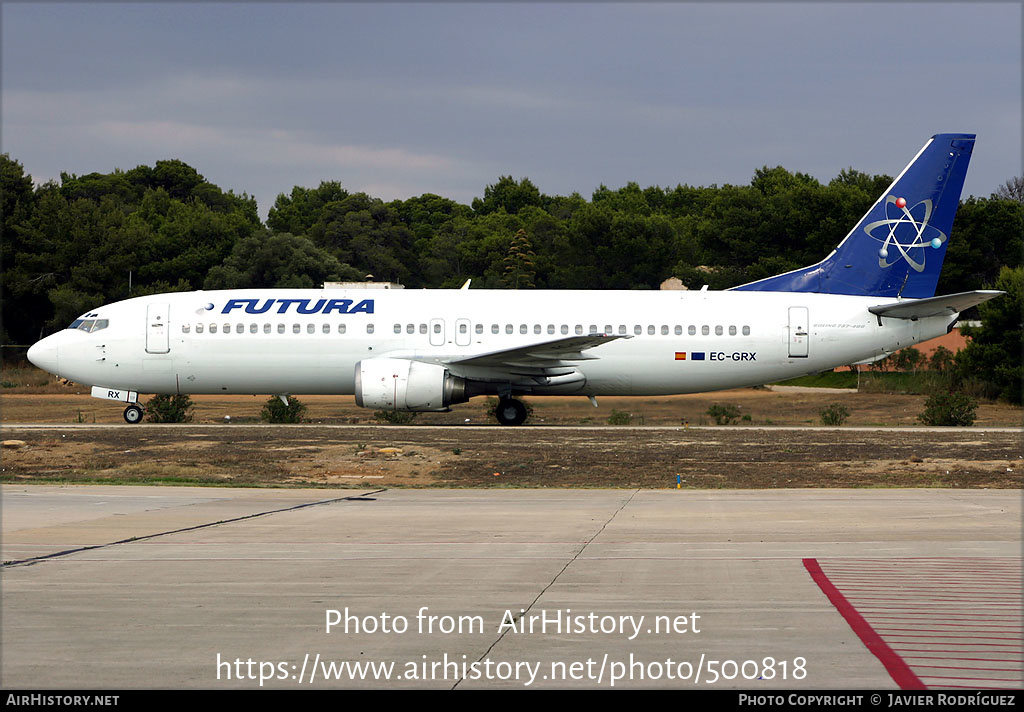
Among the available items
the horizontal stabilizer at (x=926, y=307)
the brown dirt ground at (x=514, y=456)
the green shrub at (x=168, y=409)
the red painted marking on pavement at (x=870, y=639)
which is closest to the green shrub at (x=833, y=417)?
the horizontal stabilizer at (x=926, y=307)

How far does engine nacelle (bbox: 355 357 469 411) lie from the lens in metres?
28.8

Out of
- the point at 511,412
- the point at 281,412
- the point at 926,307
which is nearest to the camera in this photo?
the point at 926,307

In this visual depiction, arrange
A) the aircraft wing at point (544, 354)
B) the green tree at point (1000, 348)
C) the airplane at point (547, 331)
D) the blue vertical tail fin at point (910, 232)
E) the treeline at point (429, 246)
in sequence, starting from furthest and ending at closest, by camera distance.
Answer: the treeline at point (429, 246), the green tree at point (1000, 348), the blue vertical tail fin at point (910, 232), the airplane at point (547, 331), the aircraft wing at point (544, 354)

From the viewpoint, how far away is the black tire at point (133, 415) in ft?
100.0

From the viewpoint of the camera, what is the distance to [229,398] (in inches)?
1658

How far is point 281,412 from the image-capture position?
32156 millimetres

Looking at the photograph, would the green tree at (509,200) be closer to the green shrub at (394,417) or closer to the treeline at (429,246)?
the treeline at (429,246)

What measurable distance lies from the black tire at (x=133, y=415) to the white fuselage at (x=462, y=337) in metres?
0.67

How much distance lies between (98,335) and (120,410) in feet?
25.4

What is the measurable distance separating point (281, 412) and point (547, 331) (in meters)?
8.28

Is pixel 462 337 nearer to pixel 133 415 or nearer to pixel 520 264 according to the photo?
pixel 133 415

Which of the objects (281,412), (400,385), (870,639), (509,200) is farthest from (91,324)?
(509,200)

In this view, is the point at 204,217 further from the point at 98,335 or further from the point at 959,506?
the point at 959,506

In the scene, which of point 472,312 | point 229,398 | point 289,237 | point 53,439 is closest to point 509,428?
Answer: point 472,312
